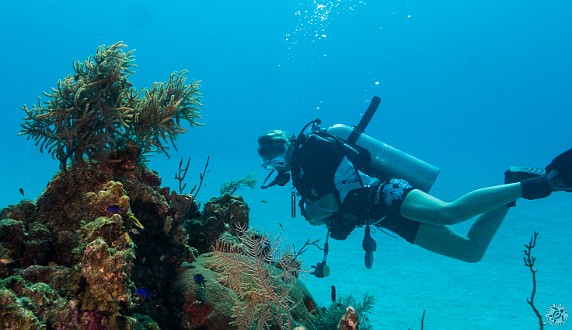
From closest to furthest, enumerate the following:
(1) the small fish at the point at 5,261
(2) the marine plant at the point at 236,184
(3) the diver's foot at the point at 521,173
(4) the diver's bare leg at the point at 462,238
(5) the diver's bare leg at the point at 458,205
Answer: (1) the small fish at the point at 5,261
(5) the diver's bare leg at the point at 458,205
(3) the diver's foot at the point at 521,173
(4) the diver's bare leg at the point at 462,238
(2) the marine plant at the point at 236,184

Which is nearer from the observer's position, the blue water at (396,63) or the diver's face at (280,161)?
the diver's face at (280,161)

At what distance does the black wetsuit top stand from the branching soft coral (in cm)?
298

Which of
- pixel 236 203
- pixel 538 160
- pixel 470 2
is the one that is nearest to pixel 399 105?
pixel 470 2

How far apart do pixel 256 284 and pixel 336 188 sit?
3.87 meters

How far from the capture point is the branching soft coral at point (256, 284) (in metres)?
4.41

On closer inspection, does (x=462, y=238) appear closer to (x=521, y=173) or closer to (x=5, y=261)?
(x=521, y=173)

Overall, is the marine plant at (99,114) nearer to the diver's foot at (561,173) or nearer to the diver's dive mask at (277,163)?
the diver's dive mask at (277,163)

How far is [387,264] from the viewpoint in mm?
17797

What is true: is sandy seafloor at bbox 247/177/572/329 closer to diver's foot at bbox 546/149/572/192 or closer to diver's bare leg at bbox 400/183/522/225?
diver's bare leg at bbox 400/183/522/225

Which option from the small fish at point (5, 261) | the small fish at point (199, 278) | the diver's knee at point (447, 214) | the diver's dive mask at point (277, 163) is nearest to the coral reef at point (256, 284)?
the small fish at point (199, 278)

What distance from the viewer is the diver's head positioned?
8359 mm

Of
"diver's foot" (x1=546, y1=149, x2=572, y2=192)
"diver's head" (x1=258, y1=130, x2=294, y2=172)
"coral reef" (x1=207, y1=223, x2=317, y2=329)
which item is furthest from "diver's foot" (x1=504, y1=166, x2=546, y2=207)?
"coral reef" (x1=207, y1=223, x2=317, y2=329)

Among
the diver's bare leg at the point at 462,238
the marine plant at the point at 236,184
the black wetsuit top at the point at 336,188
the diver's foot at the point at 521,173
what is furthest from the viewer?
the marine plant at the point at 236,184

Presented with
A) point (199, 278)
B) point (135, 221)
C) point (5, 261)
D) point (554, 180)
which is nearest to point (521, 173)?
point (554, 180)
